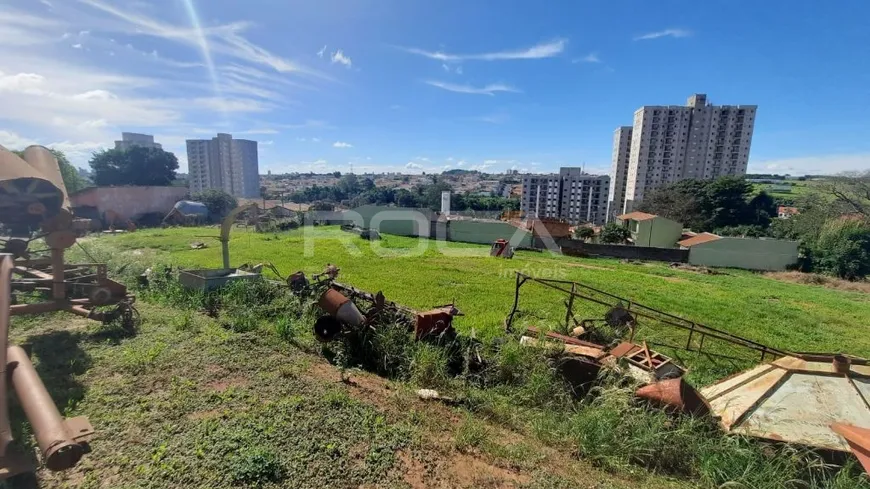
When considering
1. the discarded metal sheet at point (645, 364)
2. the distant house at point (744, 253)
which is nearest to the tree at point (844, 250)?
the distant house at point (744, 253)

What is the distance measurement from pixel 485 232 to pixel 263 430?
87.1 feet

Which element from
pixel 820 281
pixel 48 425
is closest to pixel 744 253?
pixel 820 281

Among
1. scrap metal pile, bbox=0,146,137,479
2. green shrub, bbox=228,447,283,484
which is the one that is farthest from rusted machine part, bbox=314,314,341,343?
scrap metal pile, bbox=0,146,137,479

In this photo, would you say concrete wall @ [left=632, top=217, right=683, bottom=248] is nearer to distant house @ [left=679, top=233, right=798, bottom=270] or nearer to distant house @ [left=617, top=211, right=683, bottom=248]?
distant house @ [left=617, top=211, right=683, bottom=248]

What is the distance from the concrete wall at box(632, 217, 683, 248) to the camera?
27750 mm

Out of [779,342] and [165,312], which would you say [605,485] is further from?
[779,342]

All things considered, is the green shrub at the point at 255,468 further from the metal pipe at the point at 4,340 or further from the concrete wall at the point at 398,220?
the concrete wall at the point at 398,220

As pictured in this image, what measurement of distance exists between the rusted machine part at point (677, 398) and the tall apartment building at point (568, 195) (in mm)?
65676

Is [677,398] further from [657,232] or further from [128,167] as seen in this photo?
[128,167]

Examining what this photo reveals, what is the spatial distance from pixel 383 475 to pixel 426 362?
214 centimetres

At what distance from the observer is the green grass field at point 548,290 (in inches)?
365

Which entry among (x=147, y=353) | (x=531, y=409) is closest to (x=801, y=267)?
(x=531, y=409)

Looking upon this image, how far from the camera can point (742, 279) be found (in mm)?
18812

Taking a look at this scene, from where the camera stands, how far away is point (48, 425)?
6.95 feet
